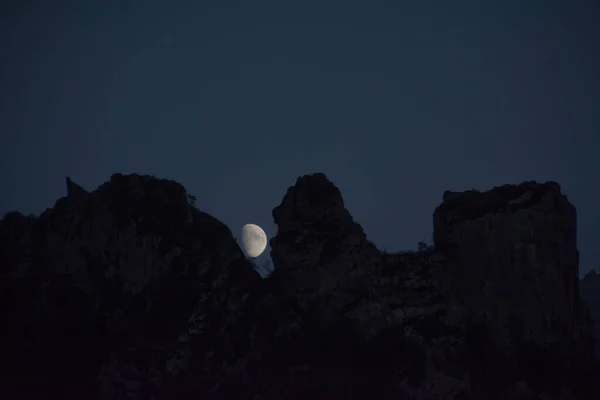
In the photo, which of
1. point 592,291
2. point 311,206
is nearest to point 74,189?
point 311,206

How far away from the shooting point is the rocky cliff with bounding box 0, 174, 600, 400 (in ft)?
125

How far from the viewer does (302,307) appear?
41281 millimetres

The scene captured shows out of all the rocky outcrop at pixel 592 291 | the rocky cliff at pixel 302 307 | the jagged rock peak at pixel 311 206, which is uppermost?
the rocky outcrop at pixel 592 291

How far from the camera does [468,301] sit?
1567 inches

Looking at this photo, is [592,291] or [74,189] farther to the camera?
[592,291]

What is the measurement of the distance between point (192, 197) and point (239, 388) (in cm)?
1780

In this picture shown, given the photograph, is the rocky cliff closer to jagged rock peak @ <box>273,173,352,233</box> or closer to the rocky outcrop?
jagged rock peak @ <box>273,173,352,233</box>

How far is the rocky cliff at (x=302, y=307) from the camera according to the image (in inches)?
1495

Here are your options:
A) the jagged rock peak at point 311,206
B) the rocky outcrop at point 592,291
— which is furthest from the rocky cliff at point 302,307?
the rocky outcrop at point 592,291

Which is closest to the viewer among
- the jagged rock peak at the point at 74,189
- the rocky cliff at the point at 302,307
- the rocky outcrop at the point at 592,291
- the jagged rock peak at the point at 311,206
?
the rocky cliff at the point at 302,307

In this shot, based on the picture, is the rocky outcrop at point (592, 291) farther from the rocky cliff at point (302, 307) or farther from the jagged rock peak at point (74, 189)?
the jagged rock peak at point (74, 189)

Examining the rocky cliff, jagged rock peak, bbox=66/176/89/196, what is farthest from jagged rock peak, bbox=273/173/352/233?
jagged rock peak, bbox=66/176/89/196

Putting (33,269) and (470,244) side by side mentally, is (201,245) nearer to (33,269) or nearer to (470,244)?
(33,269)

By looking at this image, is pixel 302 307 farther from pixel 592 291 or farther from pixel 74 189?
→ pixel 592 291
